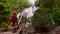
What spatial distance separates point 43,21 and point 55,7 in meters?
2.41

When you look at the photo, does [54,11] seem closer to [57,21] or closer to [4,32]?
[57,21]

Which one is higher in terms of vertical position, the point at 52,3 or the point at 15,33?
the point at 52,3

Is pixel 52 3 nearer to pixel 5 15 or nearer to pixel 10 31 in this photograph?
pixel 10 31

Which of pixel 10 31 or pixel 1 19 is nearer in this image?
pixel 10 31

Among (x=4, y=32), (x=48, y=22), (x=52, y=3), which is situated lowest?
(x=4, y=32)

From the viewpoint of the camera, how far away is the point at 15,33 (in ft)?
33.8

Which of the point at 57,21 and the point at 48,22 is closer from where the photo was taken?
the point at 48,22

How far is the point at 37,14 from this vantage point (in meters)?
9.67

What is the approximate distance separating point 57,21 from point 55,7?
1.14m

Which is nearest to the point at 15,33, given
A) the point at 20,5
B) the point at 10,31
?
the point at 10,31

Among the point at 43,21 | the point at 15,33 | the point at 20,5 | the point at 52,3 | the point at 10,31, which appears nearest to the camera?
the point at 43,21

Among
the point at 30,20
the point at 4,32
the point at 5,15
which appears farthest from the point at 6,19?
the point at 30,20

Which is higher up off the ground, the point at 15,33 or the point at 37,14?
the point at 37,14

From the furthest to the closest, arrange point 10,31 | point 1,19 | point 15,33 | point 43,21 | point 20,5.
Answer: point 20,5 < point 1,19 < point 10,31 < point 15,33 < point 43,21
